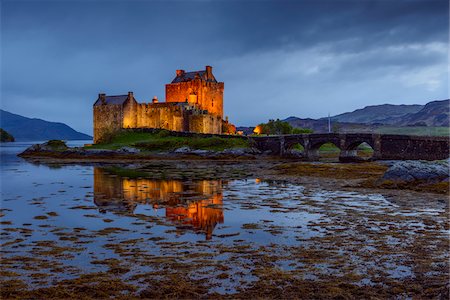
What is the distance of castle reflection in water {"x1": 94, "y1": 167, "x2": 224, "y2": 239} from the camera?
49.4ft

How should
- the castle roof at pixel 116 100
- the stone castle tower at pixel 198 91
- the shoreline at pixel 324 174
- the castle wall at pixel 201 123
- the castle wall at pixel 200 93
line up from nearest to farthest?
the shoreline at pixel 324 174 → the castle wall at pixel 201 123 → the castle roof at pixel 116 100 → the stone castle tower at pixel 198 91 → the castle wall at pixel 200 93

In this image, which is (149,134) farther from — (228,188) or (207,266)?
(207,266)

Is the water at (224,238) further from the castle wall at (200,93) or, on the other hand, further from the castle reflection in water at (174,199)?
the castle wall at (200,93)

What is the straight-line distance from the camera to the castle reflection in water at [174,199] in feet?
49.4

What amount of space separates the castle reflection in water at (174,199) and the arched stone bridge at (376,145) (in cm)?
2952

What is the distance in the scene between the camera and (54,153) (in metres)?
64.0

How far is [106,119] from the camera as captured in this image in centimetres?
7519

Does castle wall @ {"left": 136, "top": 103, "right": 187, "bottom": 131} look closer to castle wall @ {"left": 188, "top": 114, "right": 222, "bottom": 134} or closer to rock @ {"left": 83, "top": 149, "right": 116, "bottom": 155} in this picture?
castle wall @ {"left": 188, "top": 114, "right": 222, "bottom": 134}

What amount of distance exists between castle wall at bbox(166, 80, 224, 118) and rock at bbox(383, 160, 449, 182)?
59.0 metres

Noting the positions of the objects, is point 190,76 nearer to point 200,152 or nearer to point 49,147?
point 200,152

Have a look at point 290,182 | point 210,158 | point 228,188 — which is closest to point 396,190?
point 290,182

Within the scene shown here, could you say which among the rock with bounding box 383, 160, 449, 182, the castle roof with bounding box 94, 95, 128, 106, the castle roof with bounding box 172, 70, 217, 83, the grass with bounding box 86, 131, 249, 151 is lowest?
the rock with bounding box 383, 160, 449, 182

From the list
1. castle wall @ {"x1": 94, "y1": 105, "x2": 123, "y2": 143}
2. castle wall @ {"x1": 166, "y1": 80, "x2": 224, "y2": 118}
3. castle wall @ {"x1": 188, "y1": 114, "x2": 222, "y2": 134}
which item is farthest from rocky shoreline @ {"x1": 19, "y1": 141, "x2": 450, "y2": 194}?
castle wall @ {"x1": 166, "y1": 80, "x2": 224, "y2": 118}

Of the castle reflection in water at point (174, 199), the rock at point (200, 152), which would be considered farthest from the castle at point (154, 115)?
the castle reflection in water at point (174, 199)
